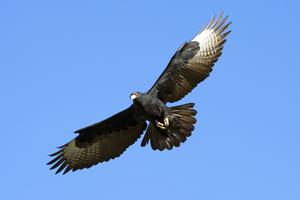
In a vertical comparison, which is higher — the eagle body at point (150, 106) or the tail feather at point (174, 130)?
the eagle body at point (150, 106)

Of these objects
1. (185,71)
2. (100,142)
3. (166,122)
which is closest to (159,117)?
(166,122)

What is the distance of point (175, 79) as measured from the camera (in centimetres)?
1362

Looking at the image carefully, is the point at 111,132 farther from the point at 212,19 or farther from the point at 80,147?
the point at 212,19

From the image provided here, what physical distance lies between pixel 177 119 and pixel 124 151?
161cm

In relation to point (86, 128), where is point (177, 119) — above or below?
below

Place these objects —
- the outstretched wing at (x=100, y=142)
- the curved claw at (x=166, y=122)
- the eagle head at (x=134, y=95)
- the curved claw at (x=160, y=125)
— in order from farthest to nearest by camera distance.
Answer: the outstretched wing at (x=100, y=142)
the curved claw at (x=160, y=125)
the curved claw at (x=166, y=122)
the eagle head at (x=134, y=95)

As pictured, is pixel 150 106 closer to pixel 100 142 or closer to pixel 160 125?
pixel 160 125

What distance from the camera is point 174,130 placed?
→ 13.6 meters

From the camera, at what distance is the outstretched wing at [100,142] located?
14.4 metres

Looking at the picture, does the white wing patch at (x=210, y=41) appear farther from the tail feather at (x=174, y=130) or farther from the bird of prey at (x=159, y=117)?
the tail feather at (x=174, y=130)

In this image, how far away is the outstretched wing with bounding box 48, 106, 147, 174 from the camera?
14.4 meters

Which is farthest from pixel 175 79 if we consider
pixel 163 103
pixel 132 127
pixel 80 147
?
pixel 80 147

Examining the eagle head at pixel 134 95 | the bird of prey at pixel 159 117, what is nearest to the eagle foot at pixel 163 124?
the bird of prey at pixel 159 117

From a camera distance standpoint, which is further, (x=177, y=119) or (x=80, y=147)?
(x=80, y=147)
